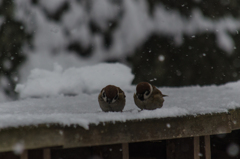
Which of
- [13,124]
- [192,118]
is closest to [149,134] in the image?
[192,118]

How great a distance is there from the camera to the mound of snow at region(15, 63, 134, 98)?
3.98m

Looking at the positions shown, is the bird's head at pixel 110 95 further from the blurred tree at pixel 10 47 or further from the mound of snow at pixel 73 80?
the blurred tree at pixel 10 47

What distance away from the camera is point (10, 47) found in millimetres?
3891

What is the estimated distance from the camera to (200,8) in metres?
4.87

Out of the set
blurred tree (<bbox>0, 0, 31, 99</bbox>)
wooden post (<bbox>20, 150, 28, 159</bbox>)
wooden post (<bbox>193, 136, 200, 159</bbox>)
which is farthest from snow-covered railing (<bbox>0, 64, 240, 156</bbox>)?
blurred tree (<bbox>0, 0, 31, 99</bbox>)

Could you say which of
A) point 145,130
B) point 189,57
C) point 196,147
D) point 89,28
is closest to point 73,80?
point 89,28

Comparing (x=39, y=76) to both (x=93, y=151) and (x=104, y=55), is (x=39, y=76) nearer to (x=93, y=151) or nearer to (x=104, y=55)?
(x=104, y=55)

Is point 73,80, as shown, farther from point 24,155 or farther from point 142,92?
point 24,155

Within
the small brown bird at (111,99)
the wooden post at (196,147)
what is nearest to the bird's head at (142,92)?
the small brown bird at (111,99)

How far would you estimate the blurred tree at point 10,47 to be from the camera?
3.82m

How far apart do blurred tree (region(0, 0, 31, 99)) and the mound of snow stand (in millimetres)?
129

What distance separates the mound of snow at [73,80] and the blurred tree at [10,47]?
129 millimetres

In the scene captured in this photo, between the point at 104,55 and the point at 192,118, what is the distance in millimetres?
2696

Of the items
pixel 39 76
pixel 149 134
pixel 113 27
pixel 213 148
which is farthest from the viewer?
pixel 113 27
